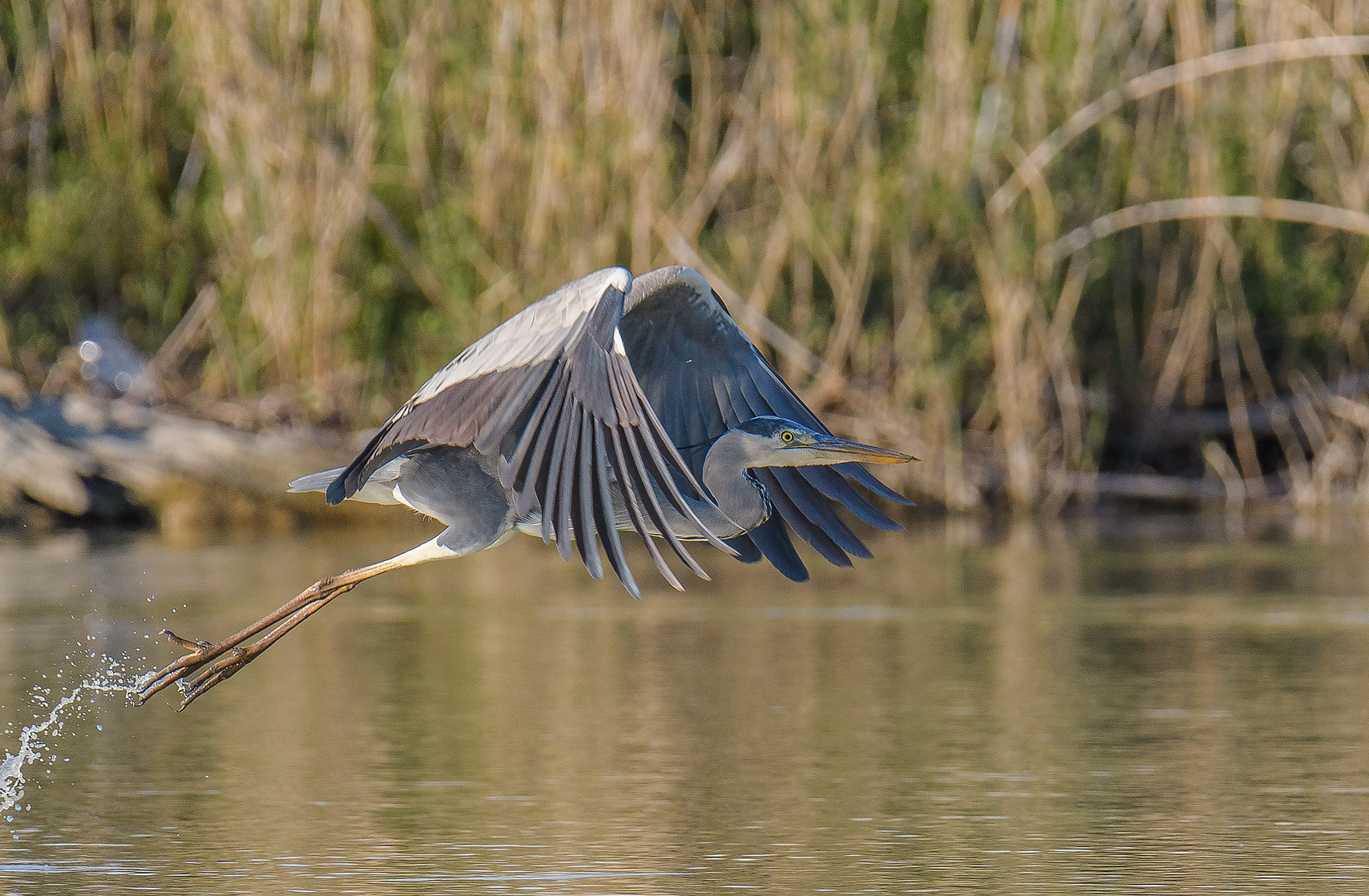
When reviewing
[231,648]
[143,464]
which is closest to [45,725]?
[231,648]

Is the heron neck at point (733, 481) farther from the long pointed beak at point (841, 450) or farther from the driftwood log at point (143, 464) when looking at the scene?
the driftwood log at point (143, 464)

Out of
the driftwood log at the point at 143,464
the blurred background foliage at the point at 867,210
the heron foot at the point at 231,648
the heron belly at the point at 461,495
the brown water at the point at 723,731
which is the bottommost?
the brown water at the point at 723,731

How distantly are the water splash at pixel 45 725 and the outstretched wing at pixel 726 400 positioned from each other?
1.40 m

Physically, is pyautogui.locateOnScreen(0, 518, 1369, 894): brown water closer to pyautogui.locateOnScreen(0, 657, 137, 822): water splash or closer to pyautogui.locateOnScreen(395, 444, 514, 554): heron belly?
pyautogui.locateOnScreen(0, 657, 137, 822): water splash

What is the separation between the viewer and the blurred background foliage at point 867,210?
1074 cm

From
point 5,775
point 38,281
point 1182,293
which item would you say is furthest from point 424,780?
point 38,281

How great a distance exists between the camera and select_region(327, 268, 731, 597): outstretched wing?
385 centimetres

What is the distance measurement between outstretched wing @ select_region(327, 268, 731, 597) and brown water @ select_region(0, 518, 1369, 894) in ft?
2.20

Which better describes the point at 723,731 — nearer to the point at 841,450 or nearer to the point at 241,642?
the point at 841,450

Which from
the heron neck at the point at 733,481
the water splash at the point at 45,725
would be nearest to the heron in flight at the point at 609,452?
the heron neck at the point at 733,481

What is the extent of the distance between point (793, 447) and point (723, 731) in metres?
1.27

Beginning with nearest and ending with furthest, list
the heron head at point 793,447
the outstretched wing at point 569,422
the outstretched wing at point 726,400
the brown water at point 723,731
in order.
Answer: the outstretched wing at point 569,422 < the brown water at point 723,731 < the heron head at point 793,447 < the outstretched wing at point 726,400

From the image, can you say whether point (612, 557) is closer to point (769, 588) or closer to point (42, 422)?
point (769, 588)

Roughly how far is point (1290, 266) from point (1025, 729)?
6319 mm
